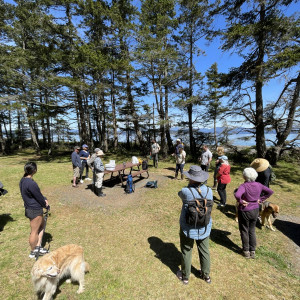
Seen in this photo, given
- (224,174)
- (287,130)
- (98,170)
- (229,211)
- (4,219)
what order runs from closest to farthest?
(4,219) → (224,174) → (229,211) → (98,170) → (287,130)

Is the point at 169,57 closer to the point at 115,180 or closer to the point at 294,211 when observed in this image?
the point at 115,180

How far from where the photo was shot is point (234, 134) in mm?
12453

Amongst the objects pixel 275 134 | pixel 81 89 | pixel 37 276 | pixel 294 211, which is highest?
pixel 81 89

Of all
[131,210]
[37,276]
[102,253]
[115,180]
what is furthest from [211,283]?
[115,180]

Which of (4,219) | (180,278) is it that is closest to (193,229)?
(180,278)

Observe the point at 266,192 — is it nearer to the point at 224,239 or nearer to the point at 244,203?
the point at 244,203

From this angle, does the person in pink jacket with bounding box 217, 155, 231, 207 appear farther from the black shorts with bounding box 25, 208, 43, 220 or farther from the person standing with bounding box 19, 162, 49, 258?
the black shorts with bounding box 25, 208, 43, 220

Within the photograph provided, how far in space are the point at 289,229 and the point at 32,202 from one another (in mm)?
6359

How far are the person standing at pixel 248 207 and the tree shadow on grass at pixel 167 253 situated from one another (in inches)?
49.9

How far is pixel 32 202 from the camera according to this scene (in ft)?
9.95

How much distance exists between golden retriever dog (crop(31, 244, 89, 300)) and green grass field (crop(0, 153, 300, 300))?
0.28 metres

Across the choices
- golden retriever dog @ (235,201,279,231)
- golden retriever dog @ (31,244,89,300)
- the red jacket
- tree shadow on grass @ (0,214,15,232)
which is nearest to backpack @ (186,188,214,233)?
golden retriever dog @ (31,244,89,300)

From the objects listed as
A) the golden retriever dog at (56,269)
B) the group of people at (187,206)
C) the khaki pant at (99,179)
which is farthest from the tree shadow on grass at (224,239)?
the khaki pant at (99,179)

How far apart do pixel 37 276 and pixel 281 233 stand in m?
5.42
